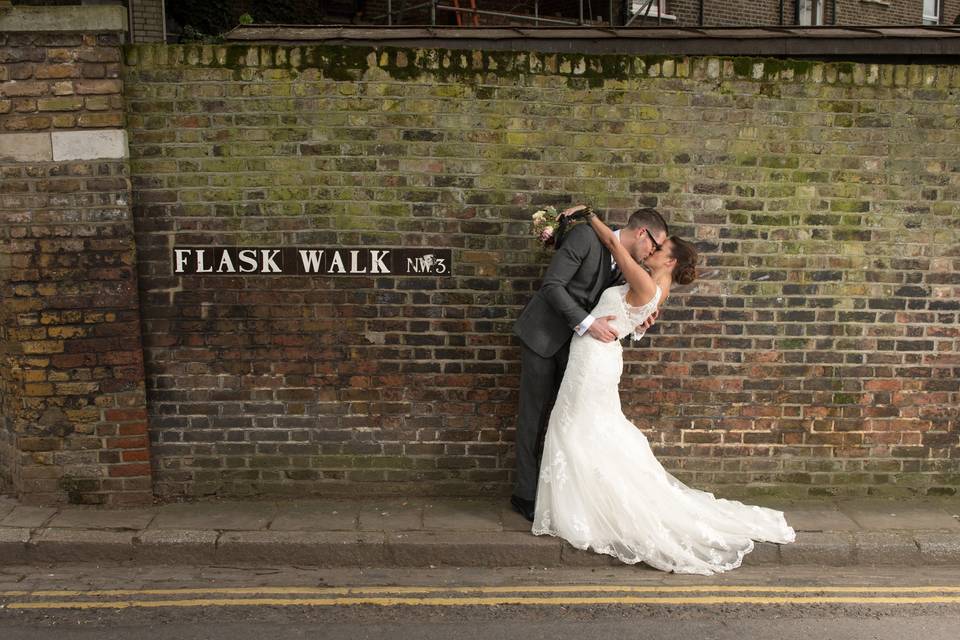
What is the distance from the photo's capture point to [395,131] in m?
5.32

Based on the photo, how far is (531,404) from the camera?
522 cm

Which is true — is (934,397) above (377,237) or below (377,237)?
below

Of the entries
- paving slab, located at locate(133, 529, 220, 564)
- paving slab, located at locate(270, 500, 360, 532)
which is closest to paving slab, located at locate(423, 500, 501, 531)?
paving slab, located at locate(270, 500, 360, 532)

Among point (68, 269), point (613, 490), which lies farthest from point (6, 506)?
point (613, 490)

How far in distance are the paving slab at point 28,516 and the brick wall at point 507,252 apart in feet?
2.19

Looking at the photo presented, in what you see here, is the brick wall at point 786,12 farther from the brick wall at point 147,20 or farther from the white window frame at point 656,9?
the brick wall at point 147,20

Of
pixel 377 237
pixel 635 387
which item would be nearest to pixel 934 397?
pixel 635 387

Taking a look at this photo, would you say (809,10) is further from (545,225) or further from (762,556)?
(762,556)

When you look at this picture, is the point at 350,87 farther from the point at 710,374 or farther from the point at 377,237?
the point at 710,374

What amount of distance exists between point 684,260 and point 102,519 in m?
3.88

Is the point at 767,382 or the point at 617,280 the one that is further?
the point at 767,382

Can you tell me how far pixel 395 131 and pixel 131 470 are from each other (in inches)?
109

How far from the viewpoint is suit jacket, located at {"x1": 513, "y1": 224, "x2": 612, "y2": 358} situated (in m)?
4.91

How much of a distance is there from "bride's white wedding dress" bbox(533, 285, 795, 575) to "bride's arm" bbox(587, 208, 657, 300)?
0.34ft
